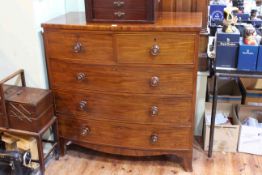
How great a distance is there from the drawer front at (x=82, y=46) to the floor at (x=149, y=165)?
730 mm

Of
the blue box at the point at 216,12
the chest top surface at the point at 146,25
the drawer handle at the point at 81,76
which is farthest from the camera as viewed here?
the blue box at the point at 216,12

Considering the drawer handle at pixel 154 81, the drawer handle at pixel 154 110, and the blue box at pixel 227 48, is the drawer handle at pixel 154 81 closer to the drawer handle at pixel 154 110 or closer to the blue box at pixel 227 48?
the drawer handle at pixel 154 110

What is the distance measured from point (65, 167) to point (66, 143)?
0.55 feet

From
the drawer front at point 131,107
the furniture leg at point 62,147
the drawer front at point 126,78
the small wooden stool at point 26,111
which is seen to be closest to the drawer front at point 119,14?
the drawer front at point 126,78

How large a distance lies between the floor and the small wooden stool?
0.76ft

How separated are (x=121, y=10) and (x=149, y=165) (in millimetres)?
1022

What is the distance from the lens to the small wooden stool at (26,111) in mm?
1866

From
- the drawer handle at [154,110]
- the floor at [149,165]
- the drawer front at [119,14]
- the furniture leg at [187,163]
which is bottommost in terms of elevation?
the floor at [149,165]

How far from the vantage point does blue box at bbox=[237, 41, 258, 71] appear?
190 cm

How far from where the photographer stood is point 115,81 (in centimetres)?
191

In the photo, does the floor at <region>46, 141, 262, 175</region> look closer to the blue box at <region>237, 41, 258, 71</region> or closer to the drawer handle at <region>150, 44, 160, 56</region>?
the blue box at <region>237, 41, 258, 71</region>

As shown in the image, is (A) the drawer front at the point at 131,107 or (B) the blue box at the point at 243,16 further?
(B) the blue box at the point at 243,16

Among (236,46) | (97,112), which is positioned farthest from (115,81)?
(236,46)

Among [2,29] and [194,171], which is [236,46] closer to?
[194,171]
